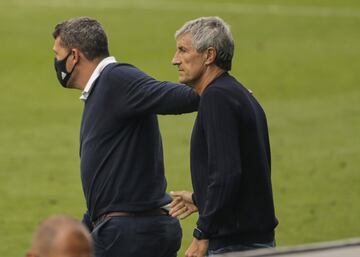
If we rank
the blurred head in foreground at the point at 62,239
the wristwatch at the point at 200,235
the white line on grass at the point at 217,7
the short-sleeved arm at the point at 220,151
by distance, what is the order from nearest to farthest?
the blurred head in foreground at the point at 62,239
the short-sleeved arm at the point at 220,151
the wristwatch at the point at 200,235
the white line on grass at the point at 217,7

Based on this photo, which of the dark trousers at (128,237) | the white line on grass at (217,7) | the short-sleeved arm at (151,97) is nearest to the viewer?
the short-sleeved arm at (151,97)

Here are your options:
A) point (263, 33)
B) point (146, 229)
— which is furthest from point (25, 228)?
point (263, 33)

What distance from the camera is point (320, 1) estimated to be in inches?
1248

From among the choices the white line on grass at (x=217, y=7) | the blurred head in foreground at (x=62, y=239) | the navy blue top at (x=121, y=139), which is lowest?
the white line on grass at (x=217, y=7)

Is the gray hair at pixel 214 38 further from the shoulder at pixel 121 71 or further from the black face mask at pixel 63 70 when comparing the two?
the black face mask at pixel 63 70

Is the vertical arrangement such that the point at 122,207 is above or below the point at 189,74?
below

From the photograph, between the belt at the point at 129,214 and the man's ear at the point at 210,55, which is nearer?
the man's ear at the point at 210,55

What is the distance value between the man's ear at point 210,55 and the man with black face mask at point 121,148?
0.33 m

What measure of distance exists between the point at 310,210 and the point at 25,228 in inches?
125

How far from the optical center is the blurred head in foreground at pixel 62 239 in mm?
5129

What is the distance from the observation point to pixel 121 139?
7887mm

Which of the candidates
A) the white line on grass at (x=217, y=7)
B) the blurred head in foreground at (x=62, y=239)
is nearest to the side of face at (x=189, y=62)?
the blurred head in foreground at (x=62, y=239)

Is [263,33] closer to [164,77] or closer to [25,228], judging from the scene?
[164,77]

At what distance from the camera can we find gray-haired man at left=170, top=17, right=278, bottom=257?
7.19m
